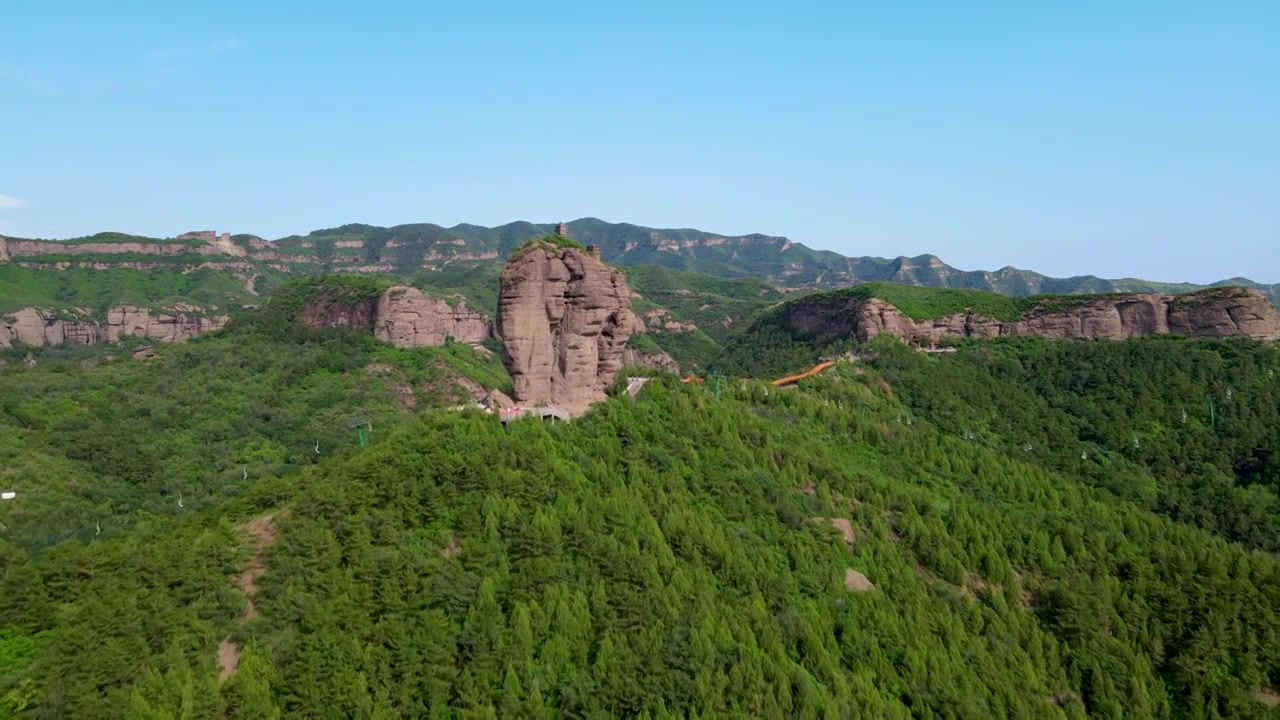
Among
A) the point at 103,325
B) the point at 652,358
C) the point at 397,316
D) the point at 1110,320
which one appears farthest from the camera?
the point at 103,325

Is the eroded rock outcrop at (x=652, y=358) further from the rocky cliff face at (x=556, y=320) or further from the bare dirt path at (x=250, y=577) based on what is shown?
the bare dirt path at (x=250, y=577)

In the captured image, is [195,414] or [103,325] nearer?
[195,414]

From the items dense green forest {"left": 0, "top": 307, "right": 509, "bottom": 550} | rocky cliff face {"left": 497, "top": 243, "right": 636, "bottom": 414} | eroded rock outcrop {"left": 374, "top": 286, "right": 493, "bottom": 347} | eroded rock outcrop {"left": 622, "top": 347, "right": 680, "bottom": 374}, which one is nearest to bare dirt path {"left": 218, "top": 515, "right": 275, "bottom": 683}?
rocky cliff face {"left": 497, "top": 243, "right": 636, "bottom": 414}

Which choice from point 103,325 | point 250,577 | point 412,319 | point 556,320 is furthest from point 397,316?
point 103,325

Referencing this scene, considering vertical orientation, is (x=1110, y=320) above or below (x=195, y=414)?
above

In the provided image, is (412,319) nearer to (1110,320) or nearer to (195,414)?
(195,414)

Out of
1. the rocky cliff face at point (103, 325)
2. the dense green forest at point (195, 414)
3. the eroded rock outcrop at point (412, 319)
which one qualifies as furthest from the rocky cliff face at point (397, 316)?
the rocky cliff face at point (103, 325)

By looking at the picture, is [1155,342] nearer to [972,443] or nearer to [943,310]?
[943,310]
